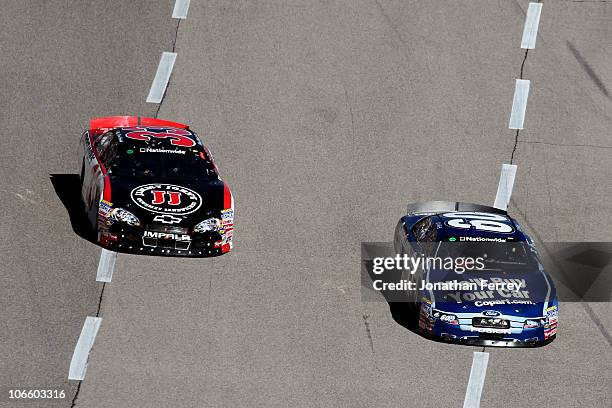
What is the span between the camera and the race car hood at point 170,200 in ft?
64.8

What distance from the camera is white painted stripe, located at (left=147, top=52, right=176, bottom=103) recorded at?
2559cm

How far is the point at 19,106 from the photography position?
81.1 ft

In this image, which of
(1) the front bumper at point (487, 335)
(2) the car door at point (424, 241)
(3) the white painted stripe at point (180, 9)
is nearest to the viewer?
(1) the front bumper at point (487, 335)

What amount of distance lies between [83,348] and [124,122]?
232 inches

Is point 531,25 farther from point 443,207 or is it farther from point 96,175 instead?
point 96,175

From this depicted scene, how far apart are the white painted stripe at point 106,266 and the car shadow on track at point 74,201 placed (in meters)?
0.45

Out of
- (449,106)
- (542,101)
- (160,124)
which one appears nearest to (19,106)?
(160,124)

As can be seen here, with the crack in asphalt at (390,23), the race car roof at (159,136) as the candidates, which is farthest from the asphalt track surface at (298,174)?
the race car roof at (159,136)

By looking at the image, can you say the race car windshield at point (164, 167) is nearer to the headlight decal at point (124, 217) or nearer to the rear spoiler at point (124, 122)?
the headlight decal at point (124, 217)

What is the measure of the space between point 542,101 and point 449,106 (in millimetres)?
1851

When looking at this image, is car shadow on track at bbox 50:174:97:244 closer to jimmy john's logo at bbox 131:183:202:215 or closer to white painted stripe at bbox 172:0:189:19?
jimmy john's logo at bbox 131:183:202:215

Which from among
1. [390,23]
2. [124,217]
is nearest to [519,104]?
[390,23]

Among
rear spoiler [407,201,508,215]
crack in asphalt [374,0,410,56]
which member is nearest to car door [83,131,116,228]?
rear spoiler [407,201,508,215]

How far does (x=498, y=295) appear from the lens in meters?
18.9
